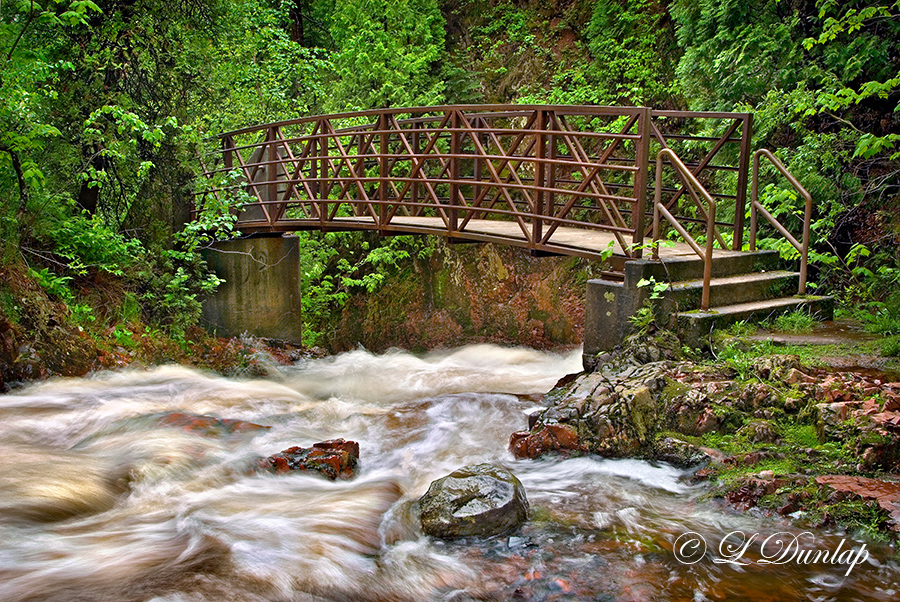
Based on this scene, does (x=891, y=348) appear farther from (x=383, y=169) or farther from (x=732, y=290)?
(x=383, y=169)

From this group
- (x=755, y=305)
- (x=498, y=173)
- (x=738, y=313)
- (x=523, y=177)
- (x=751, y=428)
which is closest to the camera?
(x=751, y=428)

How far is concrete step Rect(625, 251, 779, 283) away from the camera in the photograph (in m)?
7.53

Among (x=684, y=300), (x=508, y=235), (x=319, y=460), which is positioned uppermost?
(x=508, y=235)

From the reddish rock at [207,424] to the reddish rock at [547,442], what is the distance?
288 centimetres

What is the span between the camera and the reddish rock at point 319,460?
6543 mm

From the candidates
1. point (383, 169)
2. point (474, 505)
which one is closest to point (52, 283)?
point (383, 169)

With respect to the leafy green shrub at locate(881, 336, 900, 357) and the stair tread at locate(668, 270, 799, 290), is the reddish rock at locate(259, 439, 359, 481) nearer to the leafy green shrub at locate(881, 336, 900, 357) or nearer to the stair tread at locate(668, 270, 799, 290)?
the stair tread at locate(668, 270, 799, 290)

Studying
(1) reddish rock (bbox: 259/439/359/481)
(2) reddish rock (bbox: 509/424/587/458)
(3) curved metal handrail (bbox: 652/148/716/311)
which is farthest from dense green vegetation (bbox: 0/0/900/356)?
(1) reddish rock (bbox: 259/439/359/481)

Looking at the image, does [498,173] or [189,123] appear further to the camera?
[189,123]

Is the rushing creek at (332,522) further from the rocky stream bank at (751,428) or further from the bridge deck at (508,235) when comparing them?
the bridge deck at (508,235)

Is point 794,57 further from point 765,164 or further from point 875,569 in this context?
point 875,569

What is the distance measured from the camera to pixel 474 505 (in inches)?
207

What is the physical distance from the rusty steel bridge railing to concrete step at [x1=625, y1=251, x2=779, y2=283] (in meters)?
0.29

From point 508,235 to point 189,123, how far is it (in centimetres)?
564
